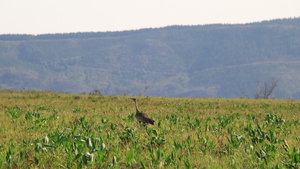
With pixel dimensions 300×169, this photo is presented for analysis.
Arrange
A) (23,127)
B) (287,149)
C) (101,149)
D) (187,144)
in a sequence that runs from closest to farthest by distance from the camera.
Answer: (101,149), (287,149), (187,144), (23,127)

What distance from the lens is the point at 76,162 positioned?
676 cm

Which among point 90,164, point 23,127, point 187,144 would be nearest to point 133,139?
point 187,144

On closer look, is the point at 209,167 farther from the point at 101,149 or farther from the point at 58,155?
the point at 58,155

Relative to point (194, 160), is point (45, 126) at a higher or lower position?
higher

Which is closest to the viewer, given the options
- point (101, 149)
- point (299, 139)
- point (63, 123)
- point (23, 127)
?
point (101, 149)

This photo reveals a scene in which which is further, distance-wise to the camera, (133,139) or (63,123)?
(63,123)

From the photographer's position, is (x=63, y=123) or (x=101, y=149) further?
(x=63, y=123)

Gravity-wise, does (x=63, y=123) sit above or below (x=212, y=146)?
above

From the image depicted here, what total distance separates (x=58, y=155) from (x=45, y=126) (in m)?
4.48

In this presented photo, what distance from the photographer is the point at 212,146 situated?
8.15m

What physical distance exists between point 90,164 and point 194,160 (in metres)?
1.87

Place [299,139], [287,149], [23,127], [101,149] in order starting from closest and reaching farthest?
1. [101,149]
2. [287,149]
3. [299,139]
4. [23,127]

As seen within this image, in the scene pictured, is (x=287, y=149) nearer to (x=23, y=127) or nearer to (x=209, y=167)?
(x=209, y=167)

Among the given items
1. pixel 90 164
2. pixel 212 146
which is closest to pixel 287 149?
pixel 212 146
